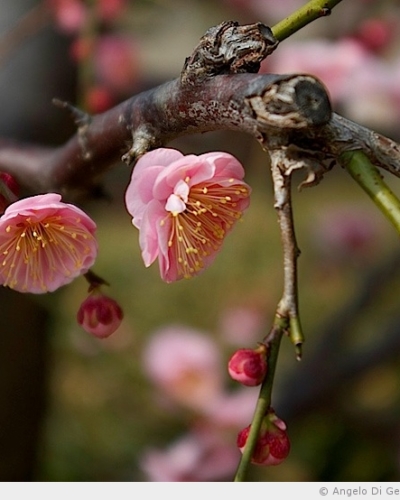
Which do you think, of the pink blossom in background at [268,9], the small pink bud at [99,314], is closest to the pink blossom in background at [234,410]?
the pink blossom in background at [268,9]

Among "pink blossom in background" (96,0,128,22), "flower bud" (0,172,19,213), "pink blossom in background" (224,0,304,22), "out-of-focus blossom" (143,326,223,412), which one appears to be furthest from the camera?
"pink blossom in background" (224,0,304,22)

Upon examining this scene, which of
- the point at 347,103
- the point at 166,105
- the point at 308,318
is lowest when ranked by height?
the point at 308,318

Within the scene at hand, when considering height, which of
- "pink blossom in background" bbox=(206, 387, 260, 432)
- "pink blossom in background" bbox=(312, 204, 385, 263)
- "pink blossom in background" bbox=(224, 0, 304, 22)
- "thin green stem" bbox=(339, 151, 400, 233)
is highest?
"thin green stem" bbox=(339, 151, 400, 233)

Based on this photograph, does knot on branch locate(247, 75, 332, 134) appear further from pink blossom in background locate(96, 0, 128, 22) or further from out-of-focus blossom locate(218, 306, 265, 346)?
out-of-focus blossom locate(218, 306, 265, 346)

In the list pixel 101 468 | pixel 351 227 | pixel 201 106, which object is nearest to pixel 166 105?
pixel 201 106

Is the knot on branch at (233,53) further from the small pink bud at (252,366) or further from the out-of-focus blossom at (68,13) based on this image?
the out-of-focus blossom at (68,13)

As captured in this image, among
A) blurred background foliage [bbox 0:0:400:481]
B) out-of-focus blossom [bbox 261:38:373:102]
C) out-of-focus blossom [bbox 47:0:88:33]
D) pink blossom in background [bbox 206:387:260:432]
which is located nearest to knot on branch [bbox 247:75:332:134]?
blurred background foliage [bbox 0:0:400:481]

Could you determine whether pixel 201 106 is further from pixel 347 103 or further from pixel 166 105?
pixel 347 103

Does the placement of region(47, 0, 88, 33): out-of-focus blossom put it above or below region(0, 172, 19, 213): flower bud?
below
